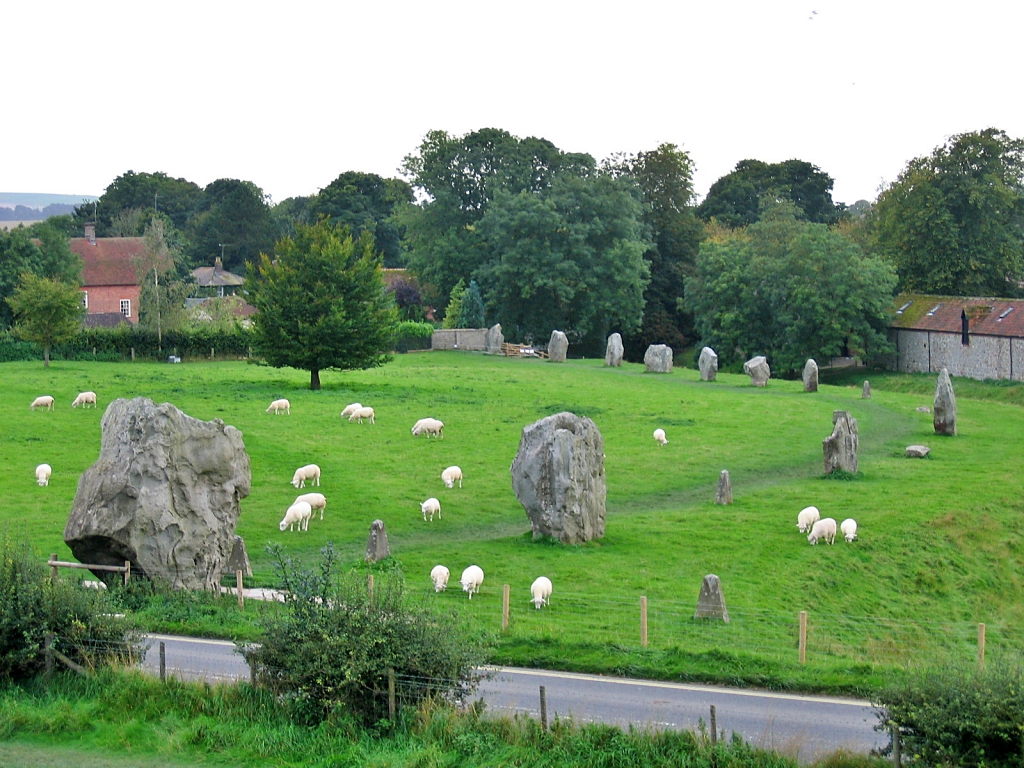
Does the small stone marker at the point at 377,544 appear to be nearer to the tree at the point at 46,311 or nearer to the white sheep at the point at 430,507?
the white sheep at the point at 430,507

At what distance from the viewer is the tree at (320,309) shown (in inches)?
2184

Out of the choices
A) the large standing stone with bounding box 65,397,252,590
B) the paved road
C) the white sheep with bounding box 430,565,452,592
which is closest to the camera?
the paved road

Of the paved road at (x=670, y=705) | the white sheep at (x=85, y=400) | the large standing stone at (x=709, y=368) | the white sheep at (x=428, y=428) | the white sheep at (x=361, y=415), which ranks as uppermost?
Result: the large standing stone at (x=709, y=368)

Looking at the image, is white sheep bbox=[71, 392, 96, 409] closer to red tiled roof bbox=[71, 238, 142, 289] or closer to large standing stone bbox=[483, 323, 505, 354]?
large standing stone bbox=[483, 323, 505, 354]

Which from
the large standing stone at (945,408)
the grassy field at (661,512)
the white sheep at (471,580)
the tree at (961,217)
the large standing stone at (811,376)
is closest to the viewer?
the grassy field at (661,512)

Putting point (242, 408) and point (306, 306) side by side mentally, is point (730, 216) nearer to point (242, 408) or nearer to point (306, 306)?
point (306, 306)

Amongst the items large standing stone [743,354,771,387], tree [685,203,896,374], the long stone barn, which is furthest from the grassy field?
tree [685,203,896,374]

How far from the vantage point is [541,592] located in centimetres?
2550

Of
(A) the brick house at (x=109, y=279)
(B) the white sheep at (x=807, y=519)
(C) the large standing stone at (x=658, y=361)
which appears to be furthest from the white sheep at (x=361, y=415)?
(A) the brick house at (x=109, y=279)

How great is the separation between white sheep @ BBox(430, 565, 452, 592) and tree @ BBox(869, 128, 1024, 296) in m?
62.0

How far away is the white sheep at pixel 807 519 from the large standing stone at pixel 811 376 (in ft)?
100

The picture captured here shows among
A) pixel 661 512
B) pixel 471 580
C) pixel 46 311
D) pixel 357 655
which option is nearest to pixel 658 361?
pixel 46 311

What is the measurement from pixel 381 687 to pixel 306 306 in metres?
39.9

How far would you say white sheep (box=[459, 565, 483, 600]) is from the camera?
26141mm
